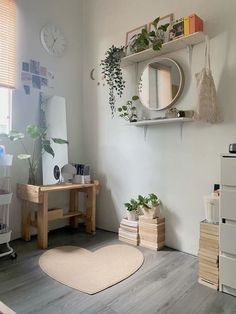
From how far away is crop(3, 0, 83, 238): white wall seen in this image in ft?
9.12

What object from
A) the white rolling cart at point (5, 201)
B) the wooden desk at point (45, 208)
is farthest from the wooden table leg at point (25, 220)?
the white rolling cart at point (5, 201)

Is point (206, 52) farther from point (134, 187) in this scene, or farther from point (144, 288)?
point (144, 288)

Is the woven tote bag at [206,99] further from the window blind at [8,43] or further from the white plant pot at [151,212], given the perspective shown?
the window blind at [8,43]

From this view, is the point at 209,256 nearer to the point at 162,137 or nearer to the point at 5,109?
the point at 162,137

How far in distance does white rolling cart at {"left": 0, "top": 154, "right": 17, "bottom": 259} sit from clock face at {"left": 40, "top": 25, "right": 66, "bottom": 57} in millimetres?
1463

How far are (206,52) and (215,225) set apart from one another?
149 centimetres

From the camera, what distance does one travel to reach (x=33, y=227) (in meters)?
2.85

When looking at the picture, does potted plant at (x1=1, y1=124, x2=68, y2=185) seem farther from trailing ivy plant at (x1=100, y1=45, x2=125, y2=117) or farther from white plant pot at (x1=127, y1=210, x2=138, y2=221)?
white plant pot at (x1=127, y1=210, x2=138, y2=221)

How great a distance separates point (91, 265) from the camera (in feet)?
7.14

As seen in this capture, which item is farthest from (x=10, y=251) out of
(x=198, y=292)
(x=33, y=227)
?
(x=198, y=292)

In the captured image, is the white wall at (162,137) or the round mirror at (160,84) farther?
the round mirror at (160,84)

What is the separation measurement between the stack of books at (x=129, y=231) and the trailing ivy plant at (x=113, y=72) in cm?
129

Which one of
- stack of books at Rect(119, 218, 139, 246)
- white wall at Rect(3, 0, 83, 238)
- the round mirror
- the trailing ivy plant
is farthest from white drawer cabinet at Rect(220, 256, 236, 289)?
white wall at Rect(3, 0, 83, 238)

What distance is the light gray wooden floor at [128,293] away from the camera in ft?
5.24
